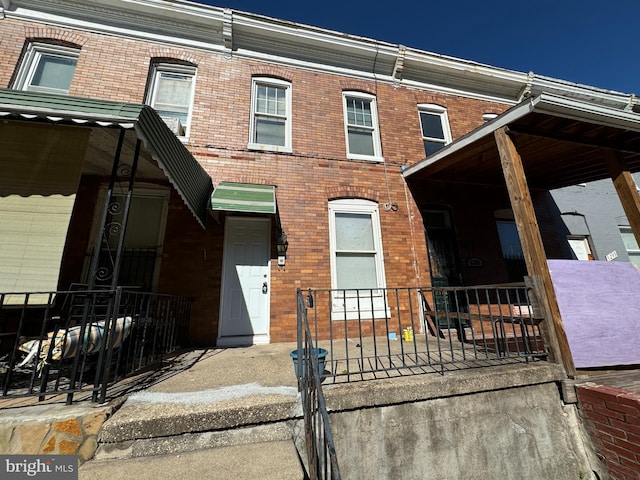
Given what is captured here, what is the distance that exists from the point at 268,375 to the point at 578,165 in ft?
23.7

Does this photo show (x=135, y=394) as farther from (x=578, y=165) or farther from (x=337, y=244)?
(x=578, y=165)

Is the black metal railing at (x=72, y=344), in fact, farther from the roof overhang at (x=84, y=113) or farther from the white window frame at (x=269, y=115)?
the white window frame at (x=269, y=115)

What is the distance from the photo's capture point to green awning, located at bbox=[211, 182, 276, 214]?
4.73 m

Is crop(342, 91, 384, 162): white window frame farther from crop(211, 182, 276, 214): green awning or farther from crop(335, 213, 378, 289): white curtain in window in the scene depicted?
crop(211, 182, 276, 214): green awning

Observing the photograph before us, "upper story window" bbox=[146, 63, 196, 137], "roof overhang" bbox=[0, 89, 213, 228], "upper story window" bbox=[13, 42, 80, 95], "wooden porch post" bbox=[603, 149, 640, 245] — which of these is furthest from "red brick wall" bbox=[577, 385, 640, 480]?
"upper story window" bbox=[13, 42, 80, 95]

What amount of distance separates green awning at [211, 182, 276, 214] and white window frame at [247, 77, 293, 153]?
1275 millimetres

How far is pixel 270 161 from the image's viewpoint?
595cm

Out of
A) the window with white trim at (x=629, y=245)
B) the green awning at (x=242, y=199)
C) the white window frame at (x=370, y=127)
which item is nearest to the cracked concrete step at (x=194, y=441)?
the green awning at (x=242, y=199)

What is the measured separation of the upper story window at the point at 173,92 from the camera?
5898mm

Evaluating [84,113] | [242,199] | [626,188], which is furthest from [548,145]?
[84,113]

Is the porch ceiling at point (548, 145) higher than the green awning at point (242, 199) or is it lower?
higher

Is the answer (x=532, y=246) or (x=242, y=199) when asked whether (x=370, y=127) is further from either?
(x=532, y=246)

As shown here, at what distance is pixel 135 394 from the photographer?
267 centimetres

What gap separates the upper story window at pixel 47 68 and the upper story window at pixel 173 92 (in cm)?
161
